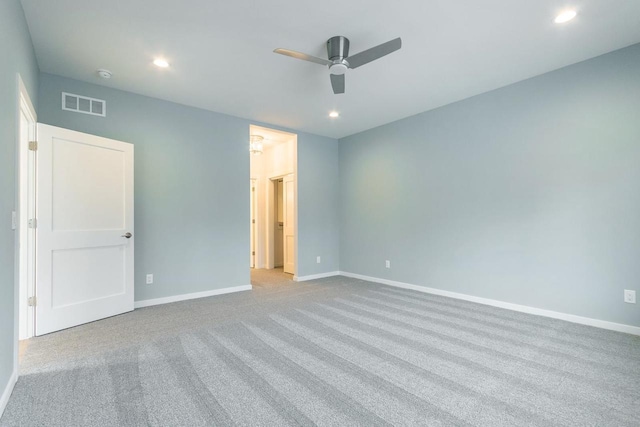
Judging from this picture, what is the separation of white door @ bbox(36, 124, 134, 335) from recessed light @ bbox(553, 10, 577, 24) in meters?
4.48

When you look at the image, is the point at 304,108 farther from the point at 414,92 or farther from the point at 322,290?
the point at 322,290

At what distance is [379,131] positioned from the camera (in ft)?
17.0

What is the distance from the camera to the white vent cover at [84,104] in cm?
336

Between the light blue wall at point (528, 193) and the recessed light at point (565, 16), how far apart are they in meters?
0.98

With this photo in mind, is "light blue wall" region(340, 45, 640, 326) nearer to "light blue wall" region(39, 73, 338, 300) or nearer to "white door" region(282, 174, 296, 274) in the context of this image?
"white door" region(282, 174, 296, 274)

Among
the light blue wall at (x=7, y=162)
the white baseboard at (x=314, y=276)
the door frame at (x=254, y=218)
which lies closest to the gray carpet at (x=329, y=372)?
the light blue wall at (x=7, y=162)

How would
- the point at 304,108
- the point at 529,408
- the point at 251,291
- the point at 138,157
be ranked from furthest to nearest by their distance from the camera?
the point at 251,291 → the point at 304,108 → the point at 138,157 → the point at 529,408

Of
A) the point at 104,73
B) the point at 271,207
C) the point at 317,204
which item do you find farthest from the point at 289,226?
the point at 104,73

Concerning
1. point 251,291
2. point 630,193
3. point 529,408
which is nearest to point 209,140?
point 251,291

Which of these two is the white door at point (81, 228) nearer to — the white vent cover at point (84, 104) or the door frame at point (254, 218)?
the white vent cover at point (84, 104)

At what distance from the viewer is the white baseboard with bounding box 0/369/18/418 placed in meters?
1.67

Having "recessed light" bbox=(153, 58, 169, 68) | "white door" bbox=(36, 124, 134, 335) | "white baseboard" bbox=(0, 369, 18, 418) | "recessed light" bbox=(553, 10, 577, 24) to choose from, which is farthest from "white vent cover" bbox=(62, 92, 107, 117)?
"recessed light" bbox=(553, 10, 577, 24)

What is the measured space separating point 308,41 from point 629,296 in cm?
388

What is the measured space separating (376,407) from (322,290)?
290 centimetres
